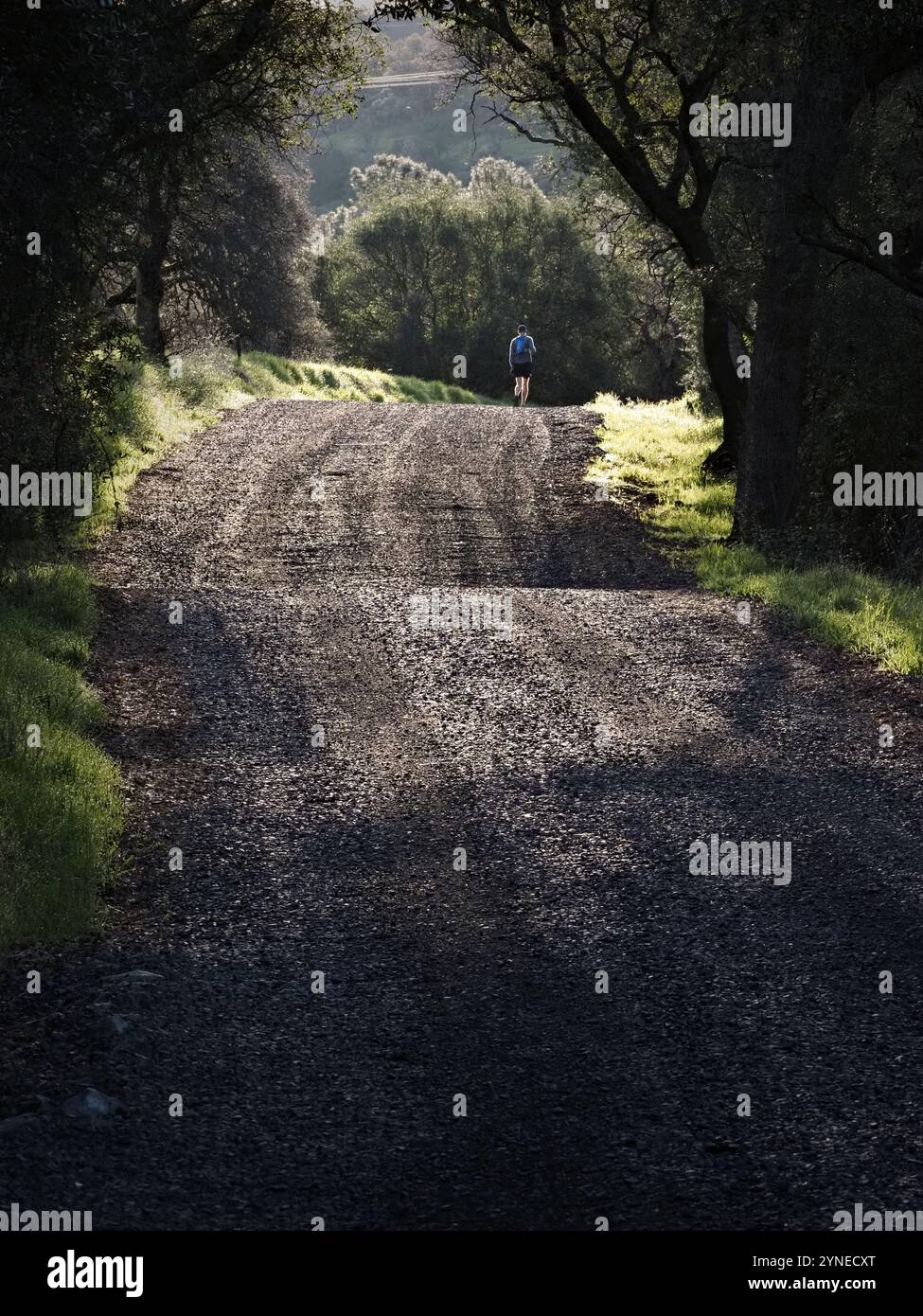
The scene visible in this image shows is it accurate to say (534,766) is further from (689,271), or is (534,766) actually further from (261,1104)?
(689,271)

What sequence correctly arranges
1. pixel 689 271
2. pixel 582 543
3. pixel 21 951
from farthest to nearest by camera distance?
1. pixel 689 271
2. pixel 582 543
3. pixel 21 951

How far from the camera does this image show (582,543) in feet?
59.9

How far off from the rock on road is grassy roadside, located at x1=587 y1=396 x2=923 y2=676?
1.79 ft

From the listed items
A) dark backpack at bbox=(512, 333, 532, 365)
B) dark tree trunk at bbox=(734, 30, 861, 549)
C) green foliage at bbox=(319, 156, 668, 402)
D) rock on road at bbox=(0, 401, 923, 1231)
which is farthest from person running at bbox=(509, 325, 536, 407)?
green foliage at bbox=(319, 156, 668, 402)

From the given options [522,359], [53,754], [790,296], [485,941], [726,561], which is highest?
[522,359]

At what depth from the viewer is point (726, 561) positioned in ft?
54.4

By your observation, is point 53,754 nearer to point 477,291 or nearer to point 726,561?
point 726,561

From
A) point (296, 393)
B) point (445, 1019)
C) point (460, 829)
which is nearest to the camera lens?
point (445, 1019)

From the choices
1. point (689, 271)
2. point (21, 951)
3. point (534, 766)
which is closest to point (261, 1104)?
point (21, 951)

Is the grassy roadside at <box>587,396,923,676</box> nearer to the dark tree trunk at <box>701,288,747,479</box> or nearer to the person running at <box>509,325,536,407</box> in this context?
the dark tree trunk at <box>701,288,747,479</box>

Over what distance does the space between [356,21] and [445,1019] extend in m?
13.6

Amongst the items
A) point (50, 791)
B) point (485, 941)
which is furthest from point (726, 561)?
point (485, 941)

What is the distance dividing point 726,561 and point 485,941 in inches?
430

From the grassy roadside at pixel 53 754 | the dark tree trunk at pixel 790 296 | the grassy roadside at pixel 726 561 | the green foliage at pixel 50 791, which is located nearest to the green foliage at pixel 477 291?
the grassy roadside at pixel 726 561
